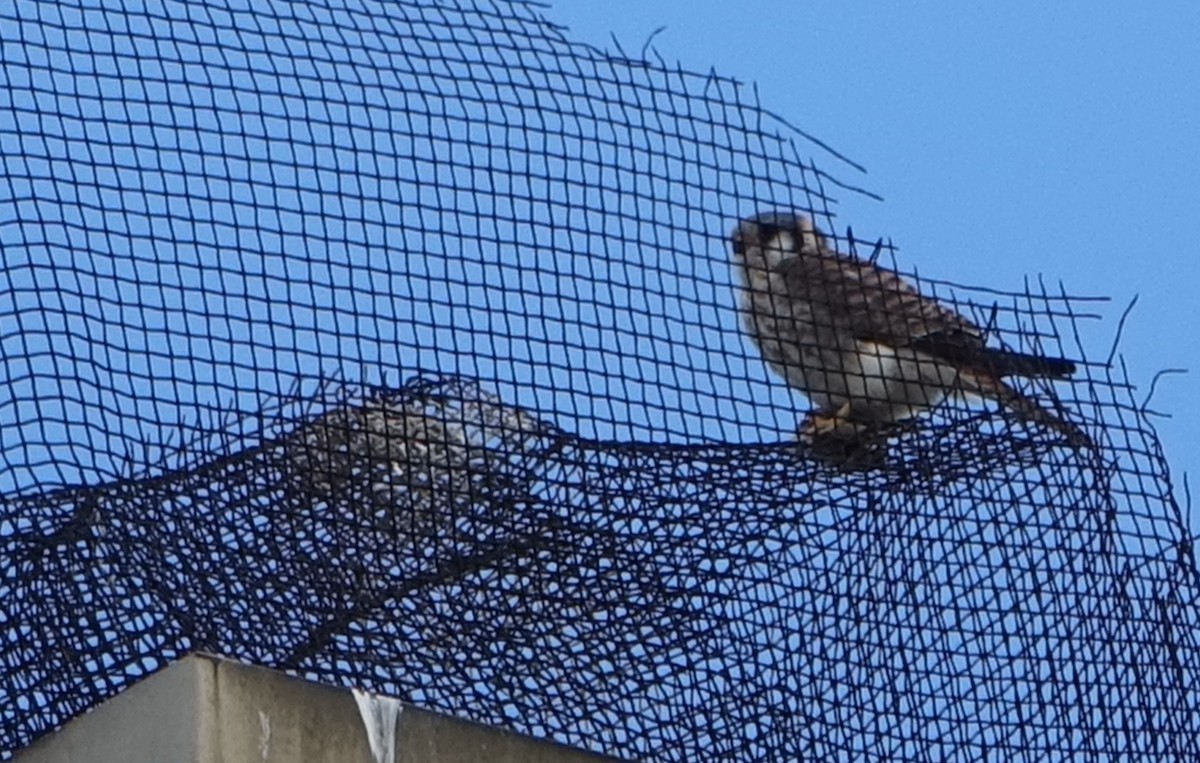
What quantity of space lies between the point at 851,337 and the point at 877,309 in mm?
141

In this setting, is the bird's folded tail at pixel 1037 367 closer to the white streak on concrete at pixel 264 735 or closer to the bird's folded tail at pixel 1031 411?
the bird's folded tail at pixel 1031 411

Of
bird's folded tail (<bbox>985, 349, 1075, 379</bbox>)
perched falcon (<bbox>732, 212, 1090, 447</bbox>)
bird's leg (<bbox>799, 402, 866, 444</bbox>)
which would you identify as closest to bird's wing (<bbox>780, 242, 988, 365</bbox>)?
perched falcon (<bbox>732, 212, 1090, 447</bbox>)

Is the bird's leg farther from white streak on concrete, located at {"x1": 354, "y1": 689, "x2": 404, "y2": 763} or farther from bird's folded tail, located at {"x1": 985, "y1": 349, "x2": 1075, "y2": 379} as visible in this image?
white streak on concrete, located at {"x1": 354, "y1": 689, "x2": 404, "y2": 763}

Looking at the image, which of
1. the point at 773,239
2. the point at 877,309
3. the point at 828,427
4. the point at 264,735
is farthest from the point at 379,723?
the point at 877,309

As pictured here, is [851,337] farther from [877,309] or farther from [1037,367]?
[1037,367]

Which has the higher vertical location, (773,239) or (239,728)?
(773,239)

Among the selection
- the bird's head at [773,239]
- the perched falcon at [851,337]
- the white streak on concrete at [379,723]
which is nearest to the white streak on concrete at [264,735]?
the white streak on concrete at [379,723]

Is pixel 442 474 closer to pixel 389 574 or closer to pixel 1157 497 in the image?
pixel 389 574

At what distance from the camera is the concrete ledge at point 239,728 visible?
380cm

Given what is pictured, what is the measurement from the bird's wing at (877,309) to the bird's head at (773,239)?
0.02 m

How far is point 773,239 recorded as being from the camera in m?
5.35

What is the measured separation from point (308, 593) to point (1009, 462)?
3.91 ft

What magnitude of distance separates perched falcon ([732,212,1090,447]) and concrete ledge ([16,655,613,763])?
1.08 metres

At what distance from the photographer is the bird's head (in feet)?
16.1
